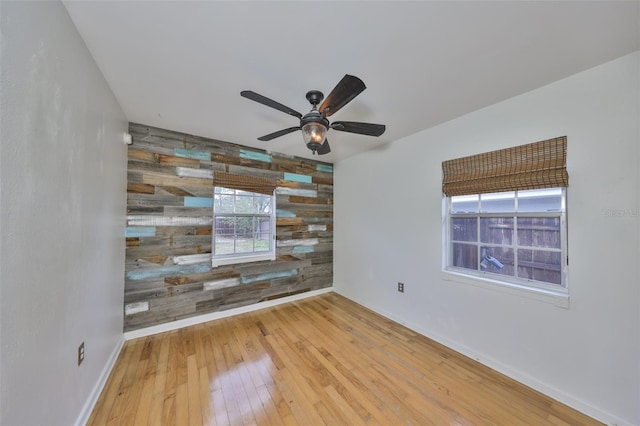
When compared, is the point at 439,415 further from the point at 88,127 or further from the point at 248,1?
the point at 88,127

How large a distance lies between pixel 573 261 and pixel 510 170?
87cm

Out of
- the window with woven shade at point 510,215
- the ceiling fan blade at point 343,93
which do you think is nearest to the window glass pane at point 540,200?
the window with woven shade at point 510,215

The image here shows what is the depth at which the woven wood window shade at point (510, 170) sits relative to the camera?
1.82 metres

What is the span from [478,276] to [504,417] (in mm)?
1140

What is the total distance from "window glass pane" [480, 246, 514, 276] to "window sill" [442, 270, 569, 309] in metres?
0.14

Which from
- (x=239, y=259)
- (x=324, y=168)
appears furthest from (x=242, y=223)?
(x=324, y=168)

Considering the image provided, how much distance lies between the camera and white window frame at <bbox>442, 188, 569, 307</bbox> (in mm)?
1827

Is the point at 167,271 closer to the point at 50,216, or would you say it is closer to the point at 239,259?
the point at 239,259

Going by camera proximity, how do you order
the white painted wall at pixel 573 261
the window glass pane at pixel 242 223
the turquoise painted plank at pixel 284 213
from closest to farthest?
1. the white painted wall at pixel 573 261
2. the window glass pane at pixel 242 223
3. the turquoise painted plank at pixel 284 213

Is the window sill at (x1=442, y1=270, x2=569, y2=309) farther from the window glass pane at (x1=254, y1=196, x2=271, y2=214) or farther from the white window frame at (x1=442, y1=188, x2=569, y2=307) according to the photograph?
the window glass pane at (x1=254, y1=196, x2=271, y2=214)

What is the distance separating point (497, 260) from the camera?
2.26 meters

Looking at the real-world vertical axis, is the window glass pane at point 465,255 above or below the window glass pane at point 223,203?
below

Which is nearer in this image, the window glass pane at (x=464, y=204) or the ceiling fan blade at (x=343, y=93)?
the ceiling fan blade at (x=343, y=93)

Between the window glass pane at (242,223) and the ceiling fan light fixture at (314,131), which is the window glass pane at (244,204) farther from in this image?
the ceiling fan light fixture at (314,131)
